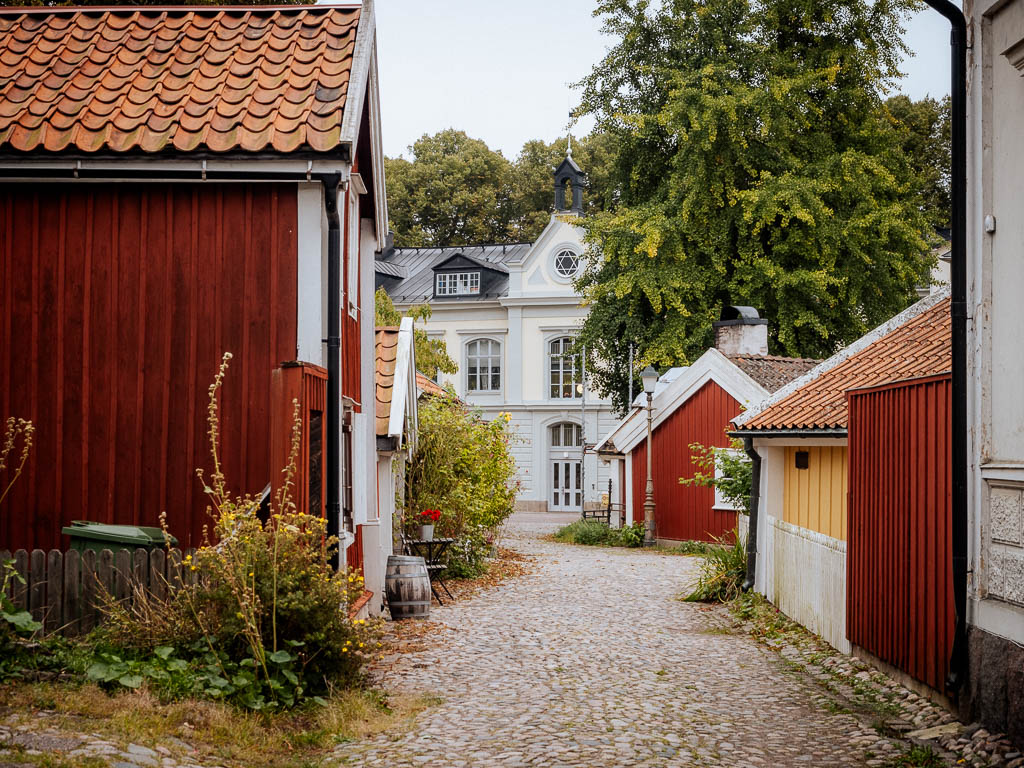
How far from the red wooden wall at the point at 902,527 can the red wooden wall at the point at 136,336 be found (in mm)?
4996

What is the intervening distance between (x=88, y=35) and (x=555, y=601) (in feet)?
31.0

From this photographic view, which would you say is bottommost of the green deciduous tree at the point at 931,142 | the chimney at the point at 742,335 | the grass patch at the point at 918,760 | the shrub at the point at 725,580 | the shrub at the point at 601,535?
the shrub at the point at 601,535

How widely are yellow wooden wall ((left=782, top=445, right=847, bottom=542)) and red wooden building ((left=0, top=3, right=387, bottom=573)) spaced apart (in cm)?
522

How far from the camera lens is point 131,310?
32.0ft

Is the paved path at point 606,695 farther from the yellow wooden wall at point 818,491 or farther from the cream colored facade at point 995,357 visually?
the yellow wooden wall at point 818,491

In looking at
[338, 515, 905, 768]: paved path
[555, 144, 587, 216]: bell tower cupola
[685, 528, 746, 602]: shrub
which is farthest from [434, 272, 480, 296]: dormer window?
[338, 515, 905, 768]: paved path

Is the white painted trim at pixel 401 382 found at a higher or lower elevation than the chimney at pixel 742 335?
lower

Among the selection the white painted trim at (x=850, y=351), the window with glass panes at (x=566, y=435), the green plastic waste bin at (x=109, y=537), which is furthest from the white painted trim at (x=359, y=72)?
the window with glass panes at (x=566, y=435)

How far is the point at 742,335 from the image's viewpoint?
25562mm

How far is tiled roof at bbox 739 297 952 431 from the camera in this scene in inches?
405

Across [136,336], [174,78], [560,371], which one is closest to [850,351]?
[174,78]

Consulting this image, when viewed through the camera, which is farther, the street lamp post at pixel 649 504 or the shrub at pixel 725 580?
the street lamp post at pixel 649 504

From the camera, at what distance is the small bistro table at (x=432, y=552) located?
1602 cm

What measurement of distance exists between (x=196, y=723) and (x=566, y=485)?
130 feet
